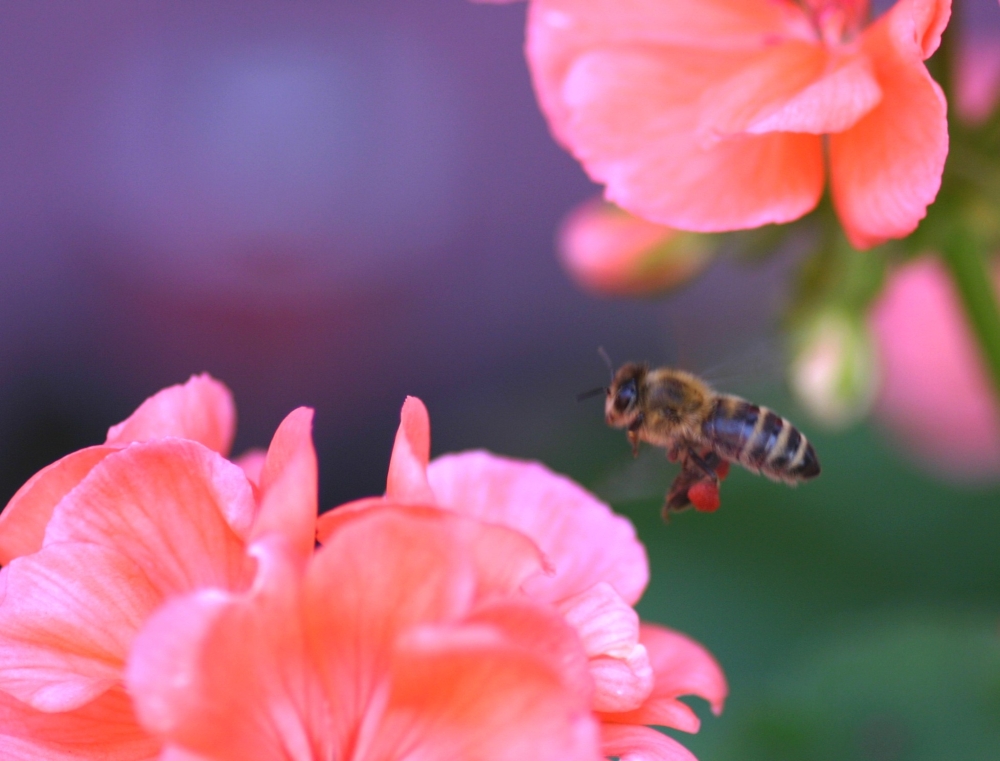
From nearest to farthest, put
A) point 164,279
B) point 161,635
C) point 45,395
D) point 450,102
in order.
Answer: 1. point 161,635
2. point 45,395
3. point 164,279
4. point 450,102

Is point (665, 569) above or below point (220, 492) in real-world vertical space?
below

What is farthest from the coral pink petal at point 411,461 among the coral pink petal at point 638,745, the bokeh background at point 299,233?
the bokeh background at point 299,233

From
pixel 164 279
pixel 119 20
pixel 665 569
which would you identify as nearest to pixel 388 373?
pixel 164 279

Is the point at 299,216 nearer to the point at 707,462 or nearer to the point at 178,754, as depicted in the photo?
the point at 707,462

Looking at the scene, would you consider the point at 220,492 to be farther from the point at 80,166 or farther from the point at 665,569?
the point at 80,166

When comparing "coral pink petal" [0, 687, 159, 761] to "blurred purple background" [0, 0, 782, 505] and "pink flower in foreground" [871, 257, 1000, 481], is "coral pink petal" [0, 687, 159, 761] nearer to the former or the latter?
"pink flower in foreground" [871, 257, 1000, 481]

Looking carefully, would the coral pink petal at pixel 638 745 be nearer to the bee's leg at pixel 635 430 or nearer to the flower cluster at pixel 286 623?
the flower cluster at pixel 286 623

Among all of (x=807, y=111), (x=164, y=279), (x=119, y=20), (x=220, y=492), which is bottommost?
(x=164, y=279)
